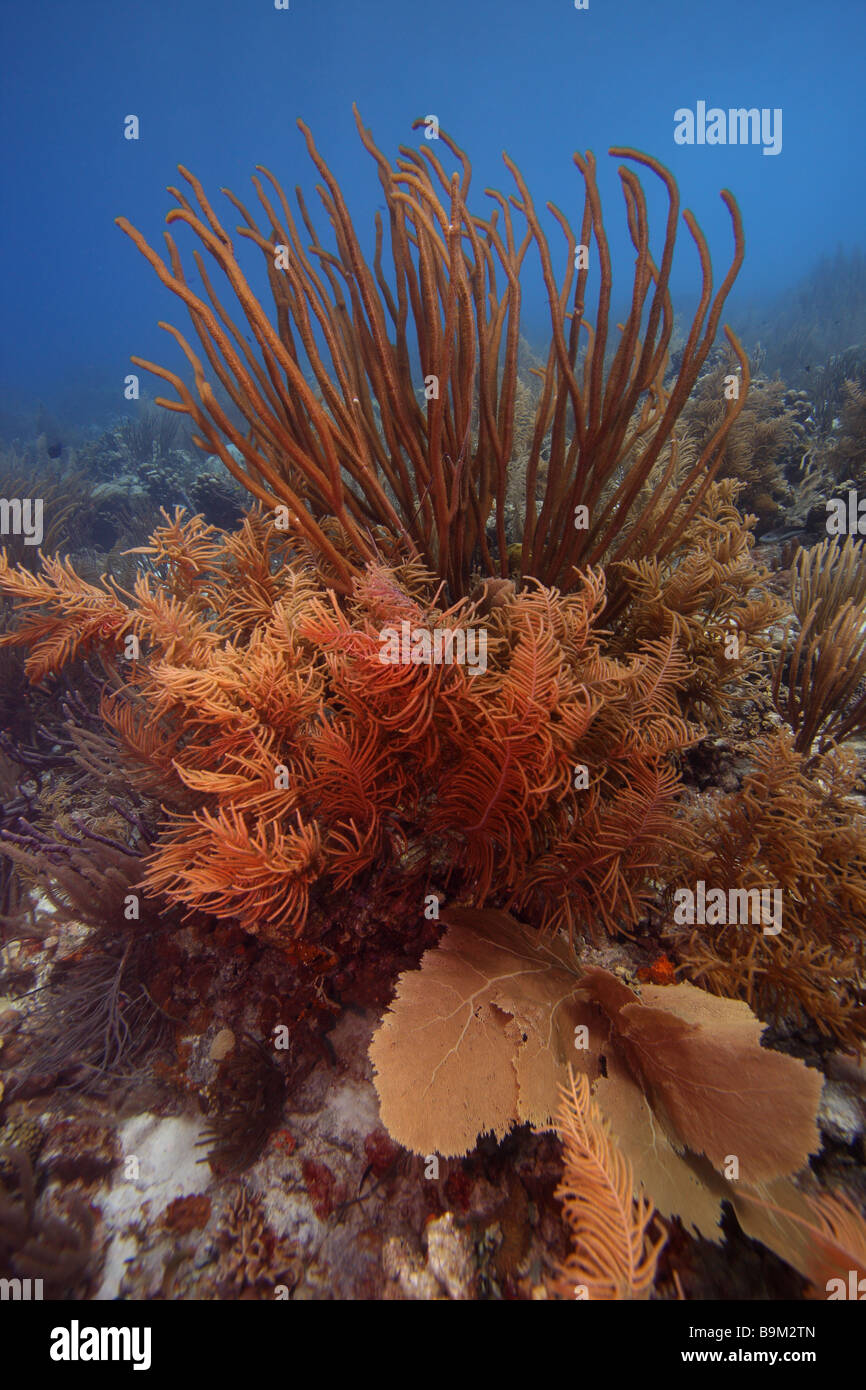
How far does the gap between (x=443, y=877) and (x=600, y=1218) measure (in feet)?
3.76

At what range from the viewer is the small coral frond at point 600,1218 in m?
1.14

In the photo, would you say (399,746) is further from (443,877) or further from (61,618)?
(61,618)

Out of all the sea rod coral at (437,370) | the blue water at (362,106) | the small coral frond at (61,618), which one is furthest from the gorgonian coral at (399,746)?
the blue water at (362,106)

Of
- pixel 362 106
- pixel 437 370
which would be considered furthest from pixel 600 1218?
pixel 362 106

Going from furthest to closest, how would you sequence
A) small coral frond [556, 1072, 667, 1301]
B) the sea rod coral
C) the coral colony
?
the sea rod coral
the coral colony
small coral frond [556, 1072, 667, 1301]

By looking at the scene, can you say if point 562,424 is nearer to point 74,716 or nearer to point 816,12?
point 74,716

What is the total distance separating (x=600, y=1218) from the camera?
3.93 ft

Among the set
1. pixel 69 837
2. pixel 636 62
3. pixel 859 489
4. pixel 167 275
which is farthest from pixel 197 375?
pixel 636 62

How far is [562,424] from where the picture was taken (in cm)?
266

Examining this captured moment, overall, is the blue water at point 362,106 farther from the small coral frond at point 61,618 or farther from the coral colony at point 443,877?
the small coral frond at point 61,618

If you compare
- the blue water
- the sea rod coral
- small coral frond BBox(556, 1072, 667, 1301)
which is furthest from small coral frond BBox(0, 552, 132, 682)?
the blue water

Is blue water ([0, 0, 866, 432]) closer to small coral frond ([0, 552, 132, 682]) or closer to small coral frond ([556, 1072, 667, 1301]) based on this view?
small coral frond ([0, 552, 132, 682])

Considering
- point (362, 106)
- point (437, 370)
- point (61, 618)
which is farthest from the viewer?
point (362, 106)

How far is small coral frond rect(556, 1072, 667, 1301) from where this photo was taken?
3.75ft
